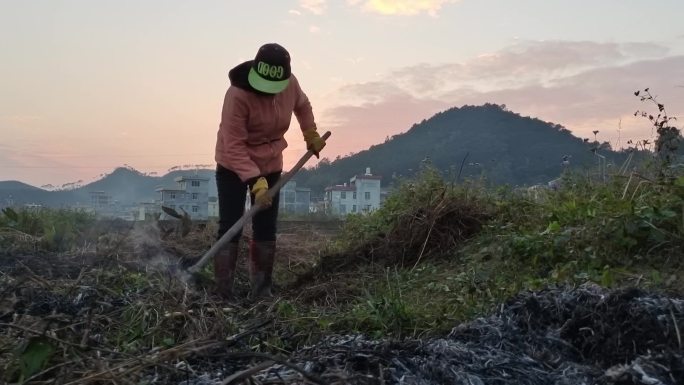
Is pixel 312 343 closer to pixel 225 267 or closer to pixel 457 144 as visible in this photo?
pixel 225 267

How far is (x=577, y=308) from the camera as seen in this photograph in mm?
2336

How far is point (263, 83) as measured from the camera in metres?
4.14

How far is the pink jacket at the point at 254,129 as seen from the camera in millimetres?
4223

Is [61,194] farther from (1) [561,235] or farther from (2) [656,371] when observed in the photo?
(2) [656,371]

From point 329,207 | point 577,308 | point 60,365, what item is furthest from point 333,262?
point 329,207

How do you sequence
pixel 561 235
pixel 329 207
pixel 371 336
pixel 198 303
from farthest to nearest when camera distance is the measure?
1. pixel 329 207
2. pixel 561 235
3. pixel 198 303
4. pixel 371 336

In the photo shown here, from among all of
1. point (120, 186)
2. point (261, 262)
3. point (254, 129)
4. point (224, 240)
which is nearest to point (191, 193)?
point (120, 186)

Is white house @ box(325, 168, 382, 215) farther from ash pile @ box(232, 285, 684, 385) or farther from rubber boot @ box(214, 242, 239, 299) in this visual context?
ash pile @ box(232, 285, 684, 385)

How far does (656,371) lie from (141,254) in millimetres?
4748

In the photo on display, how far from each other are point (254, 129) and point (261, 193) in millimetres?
513

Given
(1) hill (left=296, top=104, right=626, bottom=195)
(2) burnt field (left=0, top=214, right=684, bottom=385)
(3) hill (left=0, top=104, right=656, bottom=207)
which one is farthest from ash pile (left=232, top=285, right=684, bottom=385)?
(1) hill (left=296, top=104, right=626, bottom=195)

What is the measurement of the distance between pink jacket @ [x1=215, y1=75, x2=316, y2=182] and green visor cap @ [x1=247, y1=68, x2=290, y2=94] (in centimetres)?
11

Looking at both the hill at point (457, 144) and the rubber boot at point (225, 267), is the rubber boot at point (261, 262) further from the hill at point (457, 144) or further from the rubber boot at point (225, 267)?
the hill at point (457, 144)

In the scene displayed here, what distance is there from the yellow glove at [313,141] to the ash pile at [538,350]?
8.16 ft
